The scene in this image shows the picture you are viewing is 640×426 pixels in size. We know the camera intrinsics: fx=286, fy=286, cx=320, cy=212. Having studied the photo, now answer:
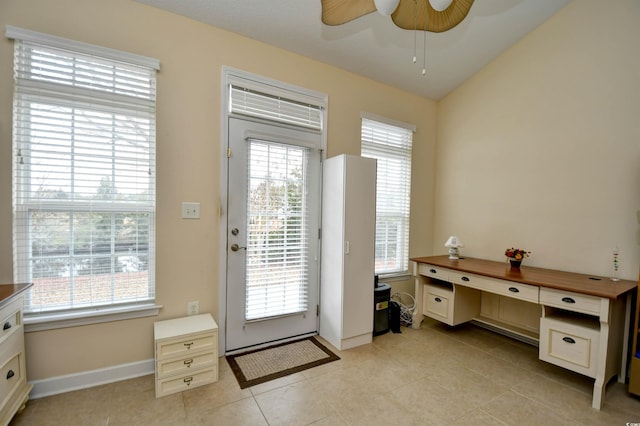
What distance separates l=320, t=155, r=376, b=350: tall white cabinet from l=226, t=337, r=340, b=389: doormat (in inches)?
8.7

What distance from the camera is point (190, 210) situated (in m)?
2.40

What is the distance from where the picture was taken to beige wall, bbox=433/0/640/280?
92.3 inches

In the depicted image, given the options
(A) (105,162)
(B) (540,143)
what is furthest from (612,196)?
(A) (105,162)

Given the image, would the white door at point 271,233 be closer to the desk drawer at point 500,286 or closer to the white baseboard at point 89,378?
the white baseboard at point 89,378

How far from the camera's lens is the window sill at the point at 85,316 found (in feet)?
6.39

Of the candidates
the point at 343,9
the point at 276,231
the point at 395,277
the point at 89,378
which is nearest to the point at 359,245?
the point at 276,231

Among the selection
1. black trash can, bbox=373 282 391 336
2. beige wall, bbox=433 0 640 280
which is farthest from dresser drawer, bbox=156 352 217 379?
beige wall, bbox=433 0 640 280

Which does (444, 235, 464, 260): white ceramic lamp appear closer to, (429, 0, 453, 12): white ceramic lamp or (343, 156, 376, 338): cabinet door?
(343, 156, 376, 338): cabinet door

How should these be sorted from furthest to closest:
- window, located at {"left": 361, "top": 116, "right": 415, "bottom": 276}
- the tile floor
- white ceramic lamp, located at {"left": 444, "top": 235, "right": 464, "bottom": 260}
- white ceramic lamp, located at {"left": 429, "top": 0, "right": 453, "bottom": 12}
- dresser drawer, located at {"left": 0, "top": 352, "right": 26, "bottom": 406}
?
1. window, located at {"left": 361, "top": 116, "right": 415, "bottom": 276}
2. white ceramic lamp, located at {"left": 444, "top": 235, "right": 464, "bottom": 260}
3. the tile floor
4. dresser drawer, located at {"left": 0, "top": 352, "right": 26, "bottom": 406}
5. white ceramic lamp, located at {"left": 429, "top": 0, "right": 453, "bottom": 12}

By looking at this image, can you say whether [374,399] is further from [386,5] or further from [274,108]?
[274,108]

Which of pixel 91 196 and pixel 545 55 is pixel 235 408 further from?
pixel 545 55

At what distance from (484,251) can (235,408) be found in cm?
297

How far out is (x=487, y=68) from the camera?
10.7 feet

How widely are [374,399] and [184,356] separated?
1.39 metres
